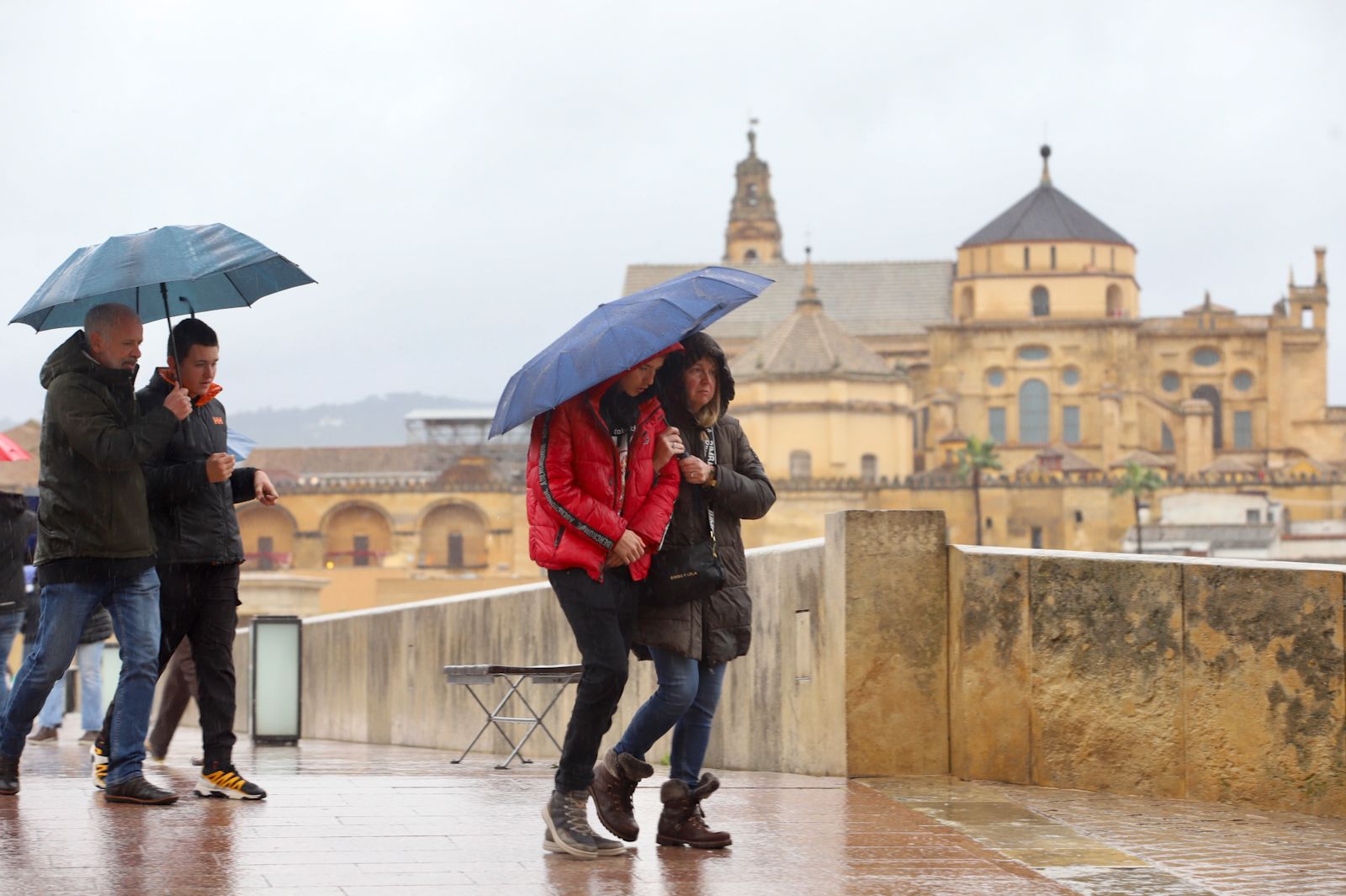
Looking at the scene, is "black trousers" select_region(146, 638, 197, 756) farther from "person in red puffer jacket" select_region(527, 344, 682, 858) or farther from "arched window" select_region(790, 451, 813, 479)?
"arched window" select_region(790, 451, 813, 479)

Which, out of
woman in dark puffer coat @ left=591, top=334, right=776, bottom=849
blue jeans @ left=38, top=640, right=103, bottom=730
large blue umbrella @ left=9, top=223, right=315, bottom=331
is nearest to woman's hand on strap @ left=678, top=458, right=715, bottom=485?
woman in dark puffer coat @ left=591, top=334, right=776, bottom=849

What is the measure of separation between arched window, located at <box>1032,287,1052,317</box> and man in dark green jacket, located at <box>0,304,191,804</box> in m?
89.6

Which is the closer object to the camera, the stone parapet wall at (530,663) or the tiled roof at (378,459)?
the stone parapet wall at (530,663)

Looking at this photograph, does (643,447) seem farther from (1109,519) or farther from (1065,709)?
(1109,519)

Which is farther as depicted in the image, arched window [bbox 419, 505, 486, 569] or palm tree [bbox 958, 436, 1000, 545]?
arched window [bbox 419, 505, 486, 569]

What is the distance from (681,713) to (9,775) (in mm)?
2659

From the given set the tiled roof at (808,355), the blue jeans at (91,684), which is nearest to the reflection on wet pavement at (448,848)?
the blue jeans at (91,684)

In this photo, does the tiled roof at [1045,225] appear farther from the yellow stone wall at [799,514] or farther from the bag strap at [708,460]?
the bag strap at [708,460]

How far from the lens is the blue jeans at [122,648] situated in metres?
6.57

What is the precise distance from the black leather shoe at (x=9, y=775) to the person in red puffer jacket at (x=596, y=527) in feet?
7.45

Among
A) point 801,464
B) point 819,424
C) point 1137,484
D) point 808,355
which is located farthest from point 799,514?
point 1137,484

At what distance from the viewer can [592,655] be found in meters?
5.62

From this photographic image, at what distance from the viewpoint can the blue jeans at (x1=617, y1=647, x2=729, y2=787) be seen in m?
5.72

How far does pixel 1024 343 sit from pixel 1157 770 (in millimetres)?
87337
